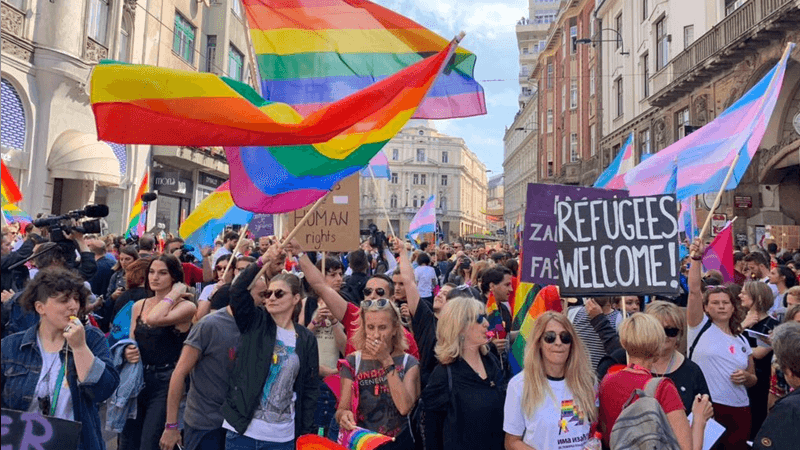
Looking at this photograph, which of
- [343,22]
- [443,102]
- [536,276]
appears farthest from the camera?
[443,102]

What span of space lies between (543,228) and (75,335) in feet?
12.7

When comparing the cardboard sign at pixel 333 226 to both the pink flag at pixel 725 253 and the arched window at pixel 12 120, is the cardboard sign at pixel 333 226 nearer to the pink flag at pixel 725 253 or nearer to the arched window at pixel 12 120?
the pink flag at pixel 725 253

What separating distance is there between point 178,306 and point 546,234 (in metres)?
3.22

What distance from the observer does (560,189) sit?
5.38m

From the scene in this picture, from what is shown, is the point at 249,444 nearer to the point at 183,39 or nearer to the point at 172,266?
the point at 172,266

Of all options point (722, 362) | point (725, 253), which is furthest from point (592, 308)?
point (725, 253)

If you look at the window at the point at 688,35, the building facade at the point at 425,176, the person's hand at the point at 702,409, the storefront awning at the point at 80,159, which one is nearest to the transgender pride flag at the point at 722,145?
the person's hand at the point at 702,409

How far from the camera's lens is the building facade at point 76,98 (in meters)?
15.6

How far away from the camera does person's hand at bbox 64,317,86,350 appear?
312 cm

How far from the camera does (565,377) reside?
3273mm

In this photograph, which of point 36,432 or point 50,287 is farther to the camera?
point 50,287

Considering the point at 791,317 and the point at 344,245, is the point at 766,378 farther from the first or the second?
the point at 344,245

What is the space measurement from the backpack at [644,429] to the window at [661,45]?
24.8m

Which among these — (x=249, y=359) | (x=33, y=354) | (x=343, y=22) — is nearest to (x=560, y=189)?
(x=343, y=22)
